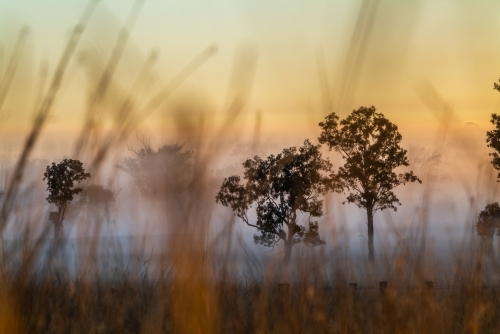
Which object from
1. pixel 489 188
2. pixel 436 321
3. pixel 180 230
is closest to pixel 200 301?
pixel 180 230

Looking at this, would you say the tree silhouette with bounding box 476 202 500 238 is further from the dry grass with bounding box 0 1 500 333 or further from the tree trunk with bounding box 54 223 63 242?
the tree trunk with bounding box 54 223 63 242

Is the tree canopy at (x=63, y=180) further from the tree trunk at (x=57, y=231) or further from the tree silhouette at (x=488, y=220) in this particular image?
the tree silhouette at (x=488, y=220)

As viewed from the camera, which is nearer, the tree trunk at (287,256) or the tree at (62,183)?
the tree at (62,183)

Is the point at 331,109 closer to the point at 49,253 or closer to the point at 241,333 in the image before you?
the point at 241,333

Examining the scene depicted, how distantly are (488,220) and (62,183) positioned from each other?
7.43ft

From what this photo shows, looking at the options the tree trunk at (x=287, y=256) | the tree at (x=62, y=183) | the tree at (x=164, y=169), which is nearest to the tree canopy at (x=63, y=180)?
the tree at (x=62, y=183)

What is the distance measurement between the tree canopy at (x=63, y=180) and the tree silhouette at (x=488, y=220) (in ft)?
6.99

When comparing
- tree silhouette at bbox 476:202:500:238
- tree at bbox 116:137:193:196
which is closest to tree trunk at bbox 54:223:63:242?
tree at bbox 116:137:193:196

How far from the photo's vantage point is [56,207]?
85.8 inches

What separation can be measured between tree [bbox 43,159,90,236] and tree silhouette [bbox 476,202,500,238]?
213cm

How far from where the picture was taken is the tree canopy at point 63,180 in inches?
78.5

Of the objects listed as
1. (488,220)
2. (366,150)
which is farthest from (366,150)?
(488,220)

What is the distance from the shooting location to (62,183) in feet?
6.74

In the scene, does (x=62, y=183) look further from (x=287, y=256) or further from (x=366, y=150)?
(x=366, y=150)
